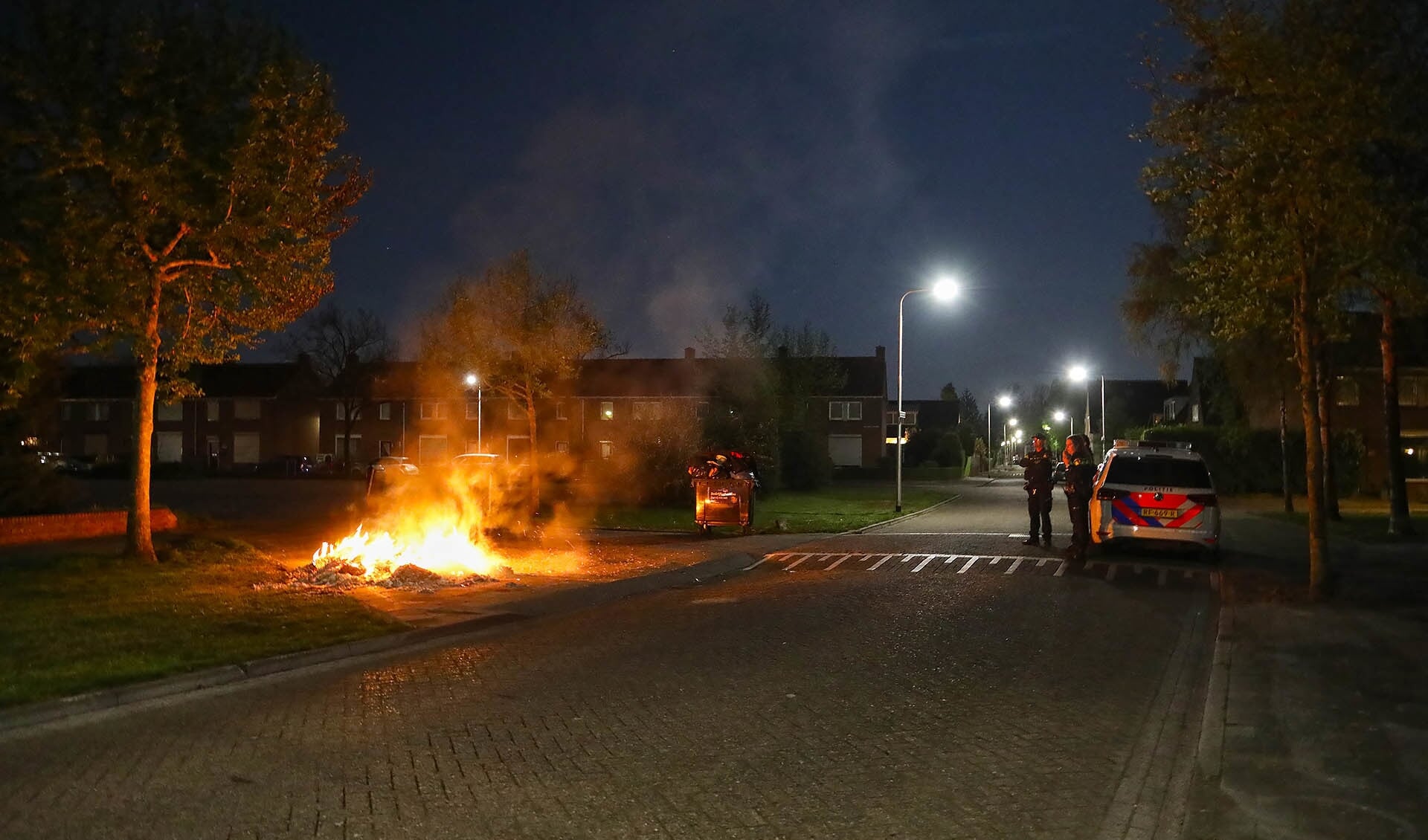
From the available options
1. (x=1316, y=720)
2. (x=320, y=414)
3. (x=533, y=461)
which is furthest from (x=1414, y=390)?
(x=320, y=414)

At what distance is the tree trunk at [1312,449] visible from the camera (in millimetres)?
14094

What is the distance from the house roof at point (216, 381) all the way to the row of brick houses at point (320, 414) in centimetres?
8

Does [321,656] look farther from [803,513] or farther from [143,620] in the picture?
[803,513]

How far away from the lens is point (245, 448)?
74.1 m

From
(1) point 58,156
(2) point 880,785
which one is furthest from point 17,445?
(2) point 880,785

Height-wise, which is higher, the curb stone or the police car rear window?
the police car rear window

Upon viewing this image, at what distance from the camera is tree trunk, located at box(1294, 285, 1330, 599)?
1409 cm

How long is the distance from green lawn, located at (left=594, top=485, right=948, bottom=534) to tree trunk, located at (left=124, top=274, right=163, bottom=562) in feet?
38.1

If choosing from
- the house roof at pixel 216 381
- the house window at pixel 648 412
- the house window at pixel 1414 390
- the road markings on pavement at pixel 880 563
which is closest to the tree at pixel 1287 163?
the road markings on pavement at pixel 880 563

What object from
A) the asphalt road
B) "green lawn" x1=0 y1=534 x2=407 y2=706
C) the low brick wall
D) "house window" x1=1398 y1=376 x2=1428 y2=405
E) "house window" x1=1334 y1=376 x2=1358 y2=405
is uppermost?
"house window" x1=1398 y1=376 x2=1428 y2=405

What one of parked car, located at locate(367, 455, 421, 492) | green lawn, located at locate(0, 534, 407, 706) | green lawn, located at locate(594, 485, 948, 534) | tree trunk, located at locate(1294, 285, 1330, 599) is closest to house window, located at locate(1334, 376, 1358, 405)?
green lawn, located at locate(594, 485, 948, 534)

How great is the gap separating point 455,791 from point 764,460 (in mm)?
33283

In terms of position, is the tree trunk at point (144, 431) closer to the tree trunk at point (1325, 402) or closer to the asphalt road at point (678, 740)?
the asphalt road at point (678, 740)

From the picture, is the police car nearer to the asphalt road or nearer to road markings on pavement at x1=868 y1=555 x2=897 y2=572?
road markings on pavement at x1=868 y1=555 x2=897 y2=572
